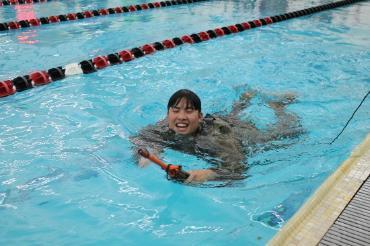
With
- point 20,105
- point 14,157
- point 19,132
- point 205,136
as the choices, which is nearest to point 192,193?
point 205,136

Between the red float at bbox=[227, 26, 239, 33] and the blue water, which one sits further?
the red float at bbox=[227, 26, 239, 33]

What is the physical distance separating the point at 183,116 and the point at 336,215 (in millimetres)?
1558

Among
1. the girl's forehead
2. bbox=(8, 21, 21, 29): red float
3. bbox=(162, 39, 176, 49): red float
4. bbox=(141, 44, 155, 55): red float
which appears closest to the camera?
the girl's forehead

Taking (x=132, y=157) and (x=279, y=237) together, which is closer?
(x=279, y=237)

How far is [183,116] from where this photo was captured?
3.63 meters

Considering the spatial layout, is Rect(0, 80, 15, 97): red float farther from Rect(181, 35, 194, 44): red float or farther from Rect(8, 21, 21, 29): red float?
Rect(8, 21, 21, 29): red float

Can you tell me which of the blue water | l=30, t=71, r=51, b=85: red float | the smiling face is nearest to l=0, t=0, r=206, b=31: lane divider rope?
the blue water

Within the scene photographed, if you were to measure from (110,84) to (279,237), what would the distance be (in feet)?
15.1

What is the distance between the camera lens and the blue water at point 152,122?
3.13 m

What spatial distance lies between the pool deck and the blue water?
423 mm

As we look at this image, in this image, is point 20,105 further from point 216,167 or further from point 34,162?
point 216,167

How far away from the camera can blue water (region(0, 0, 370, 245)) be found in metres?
3.13

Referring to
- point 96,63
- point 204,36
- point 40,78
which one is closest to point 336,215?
point 40,78

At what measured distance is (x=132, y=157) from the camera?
13.4 ft
